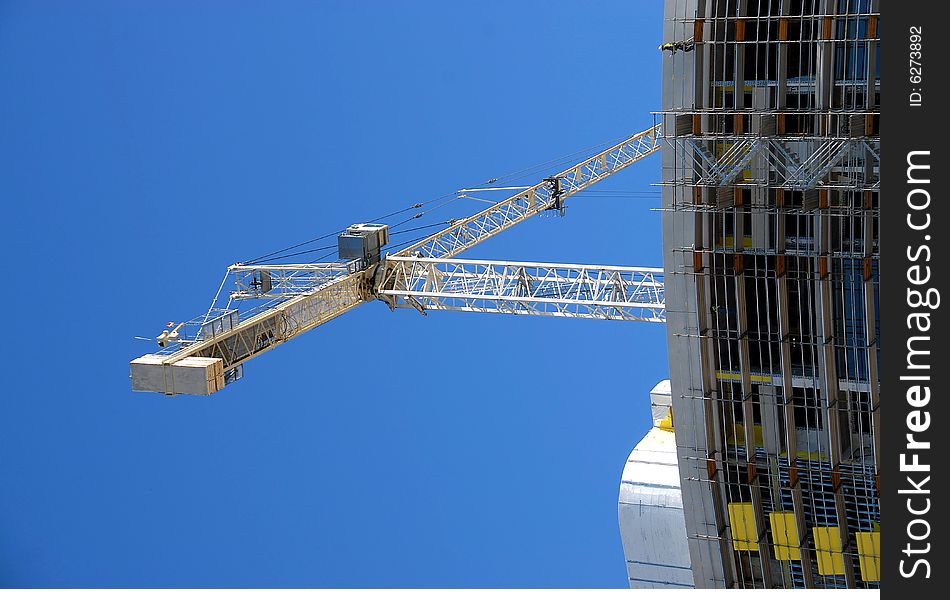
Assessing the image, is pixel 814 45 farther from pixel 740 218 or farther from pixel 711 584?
pixel 711 584

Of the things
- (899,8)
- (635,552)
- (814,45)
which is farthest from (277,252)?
(899,8)

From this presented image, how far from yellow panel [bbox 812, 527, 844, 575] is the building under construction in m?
0.05

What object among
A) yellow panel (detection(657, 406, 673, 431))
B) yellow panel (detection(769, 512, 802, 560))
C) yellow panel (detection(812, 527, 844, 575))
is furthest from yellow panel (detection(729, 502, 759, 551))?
yellow panel (detection(657, 406, 673, 431))

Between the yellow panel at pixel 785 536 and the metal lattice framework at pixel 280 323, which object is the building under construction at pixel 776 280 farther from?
the metal lattice framework at pixel 280 323

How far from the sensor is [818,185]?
33656mm

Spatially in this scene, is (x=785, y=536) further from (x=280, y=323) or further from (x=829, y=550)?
(x=280, y=323)

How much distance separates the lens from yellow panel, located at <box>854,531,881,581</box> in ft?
122

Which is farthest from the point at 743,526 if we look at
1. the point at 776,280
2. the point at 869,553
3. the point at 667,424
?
the point at 667,424

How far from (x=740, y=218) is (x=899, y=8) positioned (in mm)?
13556

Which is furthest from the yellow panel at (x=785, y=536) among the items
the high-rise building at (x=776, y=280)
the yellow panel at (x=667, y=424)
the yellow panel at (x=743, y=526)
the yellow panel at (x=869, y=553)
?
the yellow panel at (x=667, y=424)

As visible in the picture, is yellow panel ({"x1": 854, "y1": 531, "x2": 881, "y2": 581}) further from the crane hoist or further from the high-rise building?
the crane hoist

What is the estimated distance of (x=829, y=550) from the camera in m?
37.9

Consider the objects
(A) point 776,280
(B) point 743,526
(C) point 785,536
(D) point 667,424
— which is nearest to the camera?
(A) point 776,280

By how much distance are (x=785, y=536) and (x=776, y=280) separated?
832cm
